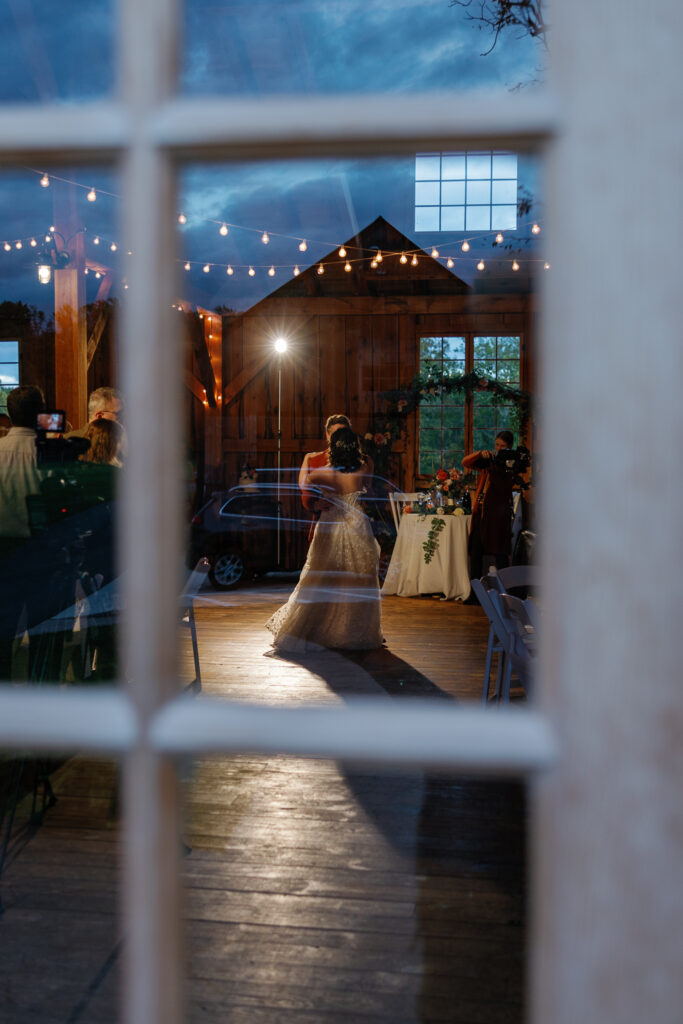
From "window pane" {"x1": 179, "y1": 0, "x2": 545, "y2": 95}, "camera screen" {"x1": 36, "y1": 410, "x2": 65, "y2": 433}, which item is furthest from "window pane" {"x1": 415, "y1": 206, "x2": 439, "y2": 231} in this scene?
"camera screen" {"x1": 36, "y1": 410, "x2": 65, "y2": 433}

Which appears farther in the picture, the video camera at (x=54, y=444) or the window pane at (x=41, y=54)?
the window pane at (x=41, y=54)

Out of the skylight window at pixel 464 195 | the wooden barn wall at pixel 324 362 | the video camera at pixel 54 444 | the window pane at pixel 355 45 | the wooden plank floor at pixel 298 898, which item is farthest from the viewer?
the wooden barn wall at pixel 324 362

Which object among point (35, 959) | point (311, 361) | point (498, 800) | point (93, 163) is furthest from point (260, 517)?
point (93, 163)

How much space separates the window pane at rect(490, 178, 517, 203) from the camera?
339 inches

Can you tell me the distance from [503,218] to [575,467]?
928 centimetres

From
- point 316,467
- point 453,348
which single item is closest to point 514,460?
point 316,467

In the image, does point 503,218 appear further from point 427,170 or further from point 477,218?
point 427,170

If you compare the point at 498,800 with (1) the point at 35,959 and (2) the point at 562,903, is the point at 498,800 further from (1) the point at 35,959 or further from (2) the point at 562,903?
(2) the point at 562,903

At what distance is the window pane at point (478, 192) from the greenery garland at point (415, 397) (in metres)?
1.88

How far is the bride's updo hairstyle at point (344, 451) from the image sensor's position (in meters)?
5.92

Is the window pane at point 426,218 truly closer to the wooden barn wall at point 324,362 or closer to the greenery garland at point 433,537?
the wooden barn wall at point 324,362

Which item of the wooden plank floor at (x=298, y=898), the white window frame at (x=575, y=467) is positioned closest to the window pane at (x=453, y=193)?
the wooden plank floor at (x=298, y=898)

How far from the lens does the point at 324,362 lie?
10.3 m

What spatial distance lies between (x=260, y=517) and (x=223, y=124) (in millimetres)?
8440
